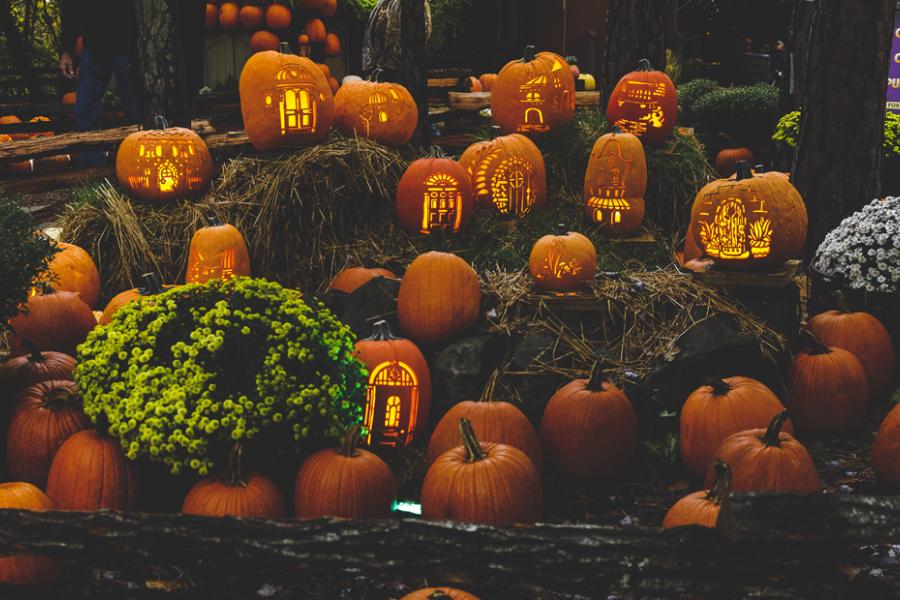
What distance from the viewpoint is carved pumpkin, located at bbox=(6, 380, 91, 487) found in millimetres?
4156

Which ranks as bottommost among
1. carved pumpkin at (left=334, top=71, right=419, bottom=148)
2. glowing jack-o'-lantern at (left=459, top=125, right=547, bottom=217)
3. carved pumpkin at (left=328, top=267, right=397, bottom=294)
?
carved pumpkin at (left=328, top=267, right=397, bottom=294)

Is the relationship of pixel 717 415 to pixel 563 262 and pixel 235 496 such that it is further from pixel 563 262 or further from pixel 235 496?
pixel 235 496

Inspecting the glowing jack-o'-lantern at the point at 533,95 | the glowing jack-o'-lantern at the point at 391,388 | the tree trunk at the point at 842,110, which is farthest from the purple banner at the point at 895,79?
the glowing jack-o'-lantern at the point at 391,388

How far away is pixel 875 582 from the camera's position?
2795 millimetres

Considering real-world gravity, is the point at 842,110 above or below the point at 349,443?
above

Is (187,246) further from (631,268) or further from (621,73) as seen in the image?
(621,73)

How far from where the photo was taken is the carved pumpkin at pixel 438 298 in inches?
195

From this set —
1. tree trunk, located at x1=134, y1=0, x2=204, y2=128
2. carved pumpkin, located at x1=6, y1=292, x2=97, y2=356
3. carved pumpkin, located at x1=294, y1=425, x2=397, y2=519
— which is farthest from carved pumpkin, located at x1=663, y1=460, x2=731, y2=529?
tree trunk, located at x1=134, y1=0, x2=204, y2=128

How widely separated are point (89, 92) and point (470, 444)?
7.54m

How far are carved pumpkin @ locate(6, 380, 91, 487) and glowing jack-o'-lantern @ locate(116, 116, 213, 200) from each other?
2400 mm

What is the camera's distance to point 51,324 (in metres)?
5.18

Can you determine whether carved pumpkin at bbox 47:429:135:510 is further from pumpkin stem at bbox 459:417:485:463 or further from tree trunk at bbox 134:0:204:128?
tree trunk at bbox 134:0:204:128

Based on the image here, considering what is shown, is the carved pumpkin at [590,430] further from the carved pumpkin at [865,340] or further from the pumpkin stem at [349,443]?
the carved pumpkin at [865,340]

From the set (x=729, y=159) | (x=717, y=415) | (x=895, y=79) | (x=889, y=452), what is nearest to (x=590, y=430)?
(x=717, y=415)
